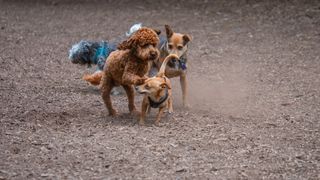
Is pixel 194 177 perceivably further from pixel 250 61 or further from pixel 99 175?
pixel 250 61

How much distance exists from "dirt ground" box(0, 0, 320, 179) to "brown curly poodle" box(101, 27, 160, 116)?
44 cm

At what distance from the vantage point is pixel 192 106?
8141mm

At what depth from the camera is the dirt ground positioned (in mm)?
5816

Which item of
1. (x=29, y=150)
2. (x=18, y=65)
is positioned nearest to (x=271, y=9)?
(x=18, y=65)

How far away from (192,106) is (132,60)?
145 centimetres

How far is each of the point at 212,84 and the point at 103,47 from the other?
1.55 m

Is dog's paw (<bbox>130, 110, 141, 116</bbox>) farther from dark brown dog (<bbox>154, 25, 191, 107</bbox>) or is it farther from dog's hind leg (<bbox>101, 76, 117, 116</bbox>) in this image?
dark brown dog (<bbox>154, 25, 191, 107</bbox>)

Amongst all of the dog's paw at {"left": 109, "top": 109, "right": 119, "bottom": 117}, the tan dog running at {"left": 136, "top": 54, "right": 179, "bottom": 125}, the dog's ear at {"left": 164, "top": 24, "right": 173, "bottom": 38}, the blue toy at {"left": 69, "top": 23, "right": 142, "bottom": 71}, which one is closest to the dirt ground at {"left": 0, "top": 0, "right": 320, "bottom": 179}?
the dog's paw at {"left": 109, "top": 109, "right": 119, "bottom": 117}

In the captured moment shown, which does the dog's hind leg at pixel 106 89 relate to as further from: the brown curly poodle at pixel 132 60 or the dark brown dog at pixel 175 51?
the dark brown dog at pixel 175 51

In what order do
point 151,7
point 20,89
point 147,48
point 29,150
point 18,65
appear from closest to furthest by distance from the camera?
point 29,150 → point 147,48 → point 20,89 → point 18,65 → point 151,7

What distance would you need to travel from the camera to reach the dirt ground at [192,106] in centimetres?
582

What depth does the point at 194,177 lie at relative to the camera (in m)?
5.52

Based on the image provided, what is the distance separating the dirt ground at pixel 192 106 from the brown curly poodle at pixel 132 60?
0.44 meters

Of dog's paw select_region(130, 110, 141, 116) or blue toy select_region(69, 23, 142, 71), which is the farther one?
blue toy select_region(69, 23, 142, 71)
